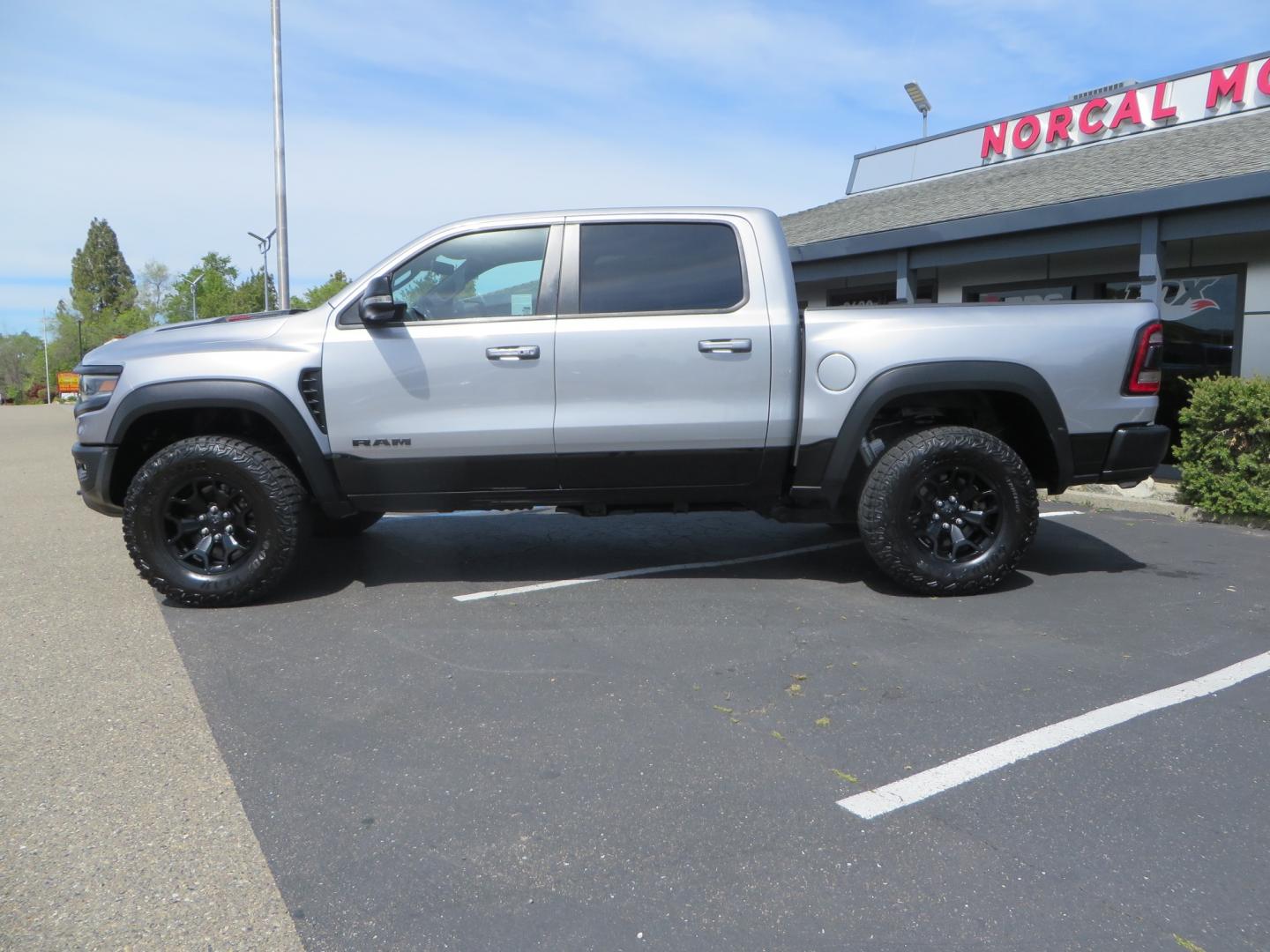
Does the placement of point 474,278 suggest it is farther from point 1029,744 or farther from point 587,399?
point 1029,744

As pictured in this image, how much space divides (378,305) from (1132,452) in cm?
408

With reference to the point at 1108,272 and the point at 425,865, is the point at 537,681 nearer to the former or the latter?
the point at 425,865

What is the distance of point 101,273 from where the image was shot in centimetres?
11744

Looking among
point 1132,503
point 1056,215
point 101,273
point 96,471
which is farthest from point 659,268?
point 101,273

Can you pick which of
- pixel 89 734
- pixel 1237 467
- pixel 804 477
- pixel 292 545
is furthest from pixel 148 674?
pixel 1237 467

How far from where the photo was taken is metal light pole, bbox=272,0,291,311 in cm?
1848

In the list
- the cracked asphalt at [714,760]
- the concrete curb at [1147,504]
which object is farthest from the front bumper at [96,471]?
the concrete curb at [1147,504]

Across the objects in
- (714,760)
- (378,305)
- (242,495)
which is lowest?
(714,760)

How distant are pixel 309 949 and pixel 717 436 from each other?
3.38m

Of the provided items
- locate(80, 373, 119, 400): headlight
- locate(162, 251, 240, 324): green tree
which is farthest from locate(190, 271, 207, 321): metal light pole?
locate(80, 373, 119, 400): headlight

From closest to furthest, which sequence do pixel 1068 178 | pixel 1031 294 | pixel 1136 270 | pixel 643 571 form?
pixel 643 571 → pixel 1136 270 → pixel 1068 178 → pixel 1031 294

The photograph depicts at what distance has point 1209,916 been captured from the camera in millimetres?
2402

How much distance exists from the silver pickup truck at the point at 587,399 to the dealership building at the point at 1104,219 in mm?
5026

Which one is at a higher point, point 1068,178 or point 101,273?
point 101,273
